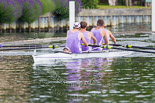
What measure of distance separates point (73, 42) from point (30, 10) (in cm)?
2657

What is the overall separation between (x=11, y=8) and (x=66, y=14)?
1024 cm

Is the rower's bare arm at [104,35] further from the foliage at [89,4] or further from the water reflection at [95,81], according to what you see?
the foliage at [89,4]

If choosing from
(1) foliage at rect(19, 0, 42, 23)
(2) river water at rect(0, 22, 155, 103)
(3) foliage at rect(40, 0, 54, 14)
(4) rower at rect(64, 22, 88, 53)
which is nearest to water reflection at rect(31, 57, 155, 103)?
(2) river water at rect(0, 22, 155, 103)

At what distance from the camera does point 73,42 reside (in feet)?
85.5

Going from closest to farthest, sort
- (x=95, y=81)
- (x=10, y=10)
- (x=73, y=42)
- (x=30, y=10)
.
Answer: (x=95, y=81) → (x=73, y=42) → (x=10, y=10) → (x=30, y=10)

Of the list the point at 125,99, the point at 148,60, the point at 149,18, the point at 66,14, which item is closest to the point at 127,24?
the point at 149,18

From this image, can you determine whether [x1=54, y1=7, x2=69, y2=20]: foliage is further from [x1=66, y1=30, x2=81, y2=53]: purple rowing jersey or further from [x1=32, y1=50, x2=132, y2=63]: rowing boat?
[x1=66, y1=30, x2=81, y2=53]: purple rowing jersey

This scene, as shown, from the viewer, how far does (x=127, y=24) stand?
71.4 meters

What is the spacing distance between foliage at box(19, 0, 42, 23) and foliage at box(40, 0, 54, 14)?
1.58m

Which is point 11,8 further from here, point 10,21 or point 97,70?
point 97,70

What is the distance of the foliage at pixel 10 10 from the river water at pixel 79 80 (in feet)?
72.2

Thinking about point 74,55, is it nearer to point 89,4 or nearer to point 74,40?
point 74,40

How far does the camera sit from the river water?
53.6 feet

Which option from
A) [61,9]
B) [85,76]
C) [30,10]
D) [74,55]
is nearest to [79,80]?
[85,76]
